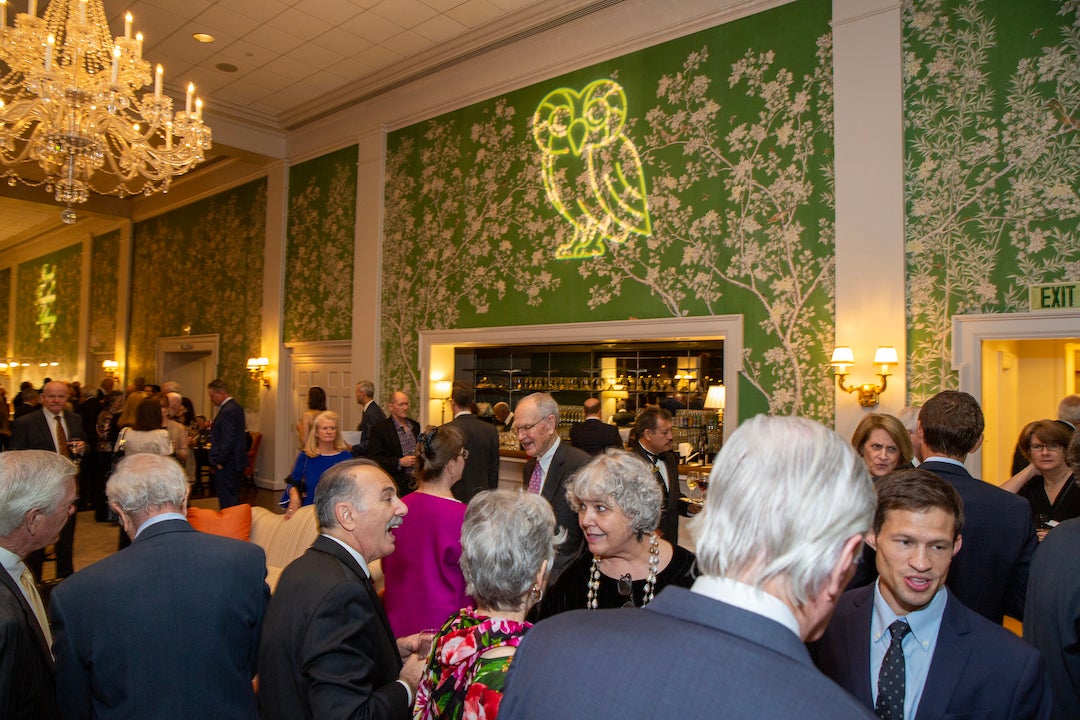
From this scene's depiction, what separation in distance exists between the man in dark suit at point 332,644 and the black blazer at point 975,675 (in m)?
1.22

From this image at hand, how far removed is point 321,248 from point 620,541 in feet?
32.2

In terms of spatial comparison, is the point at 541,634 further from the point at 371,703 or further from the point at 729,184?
the point at 729,184

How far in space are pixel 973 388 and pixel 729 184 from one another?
9.03 feet

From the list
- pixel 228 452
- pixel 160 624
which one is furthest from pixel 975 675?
pixel 228 452

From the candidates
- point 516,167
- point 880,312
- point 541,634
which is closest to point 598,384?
point 516,167

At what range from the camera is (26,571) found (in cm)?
221

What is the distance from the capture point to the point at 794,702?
861 millimetres

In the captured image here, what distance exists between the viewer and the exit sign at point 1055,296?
5012 mm

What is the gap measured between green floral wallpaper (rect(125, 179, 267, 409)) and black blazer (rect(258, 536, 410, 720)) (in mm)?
11057

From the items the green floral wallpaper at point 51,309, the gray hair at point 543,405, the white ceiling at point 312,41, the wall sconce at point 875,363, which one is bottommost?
the gray hair at point 543,405

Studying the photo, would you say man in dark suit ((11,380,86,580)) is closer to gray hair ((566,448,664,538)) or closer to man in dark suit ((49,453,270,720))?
man in dark suit ((49,453,270,720))

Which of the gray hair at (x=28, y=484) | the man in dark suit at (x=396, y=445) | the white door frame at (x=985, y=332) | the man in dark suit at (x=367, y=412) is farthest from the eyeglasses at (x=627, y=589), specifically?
the man in dark suit at (x=367, y=412)

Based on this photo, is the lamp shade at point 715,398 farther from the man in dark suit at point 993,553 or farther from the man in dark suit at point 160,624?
the man in dark suit at point 160,624

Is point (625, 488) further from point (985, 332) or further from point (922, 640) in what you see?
point (985, 332)
